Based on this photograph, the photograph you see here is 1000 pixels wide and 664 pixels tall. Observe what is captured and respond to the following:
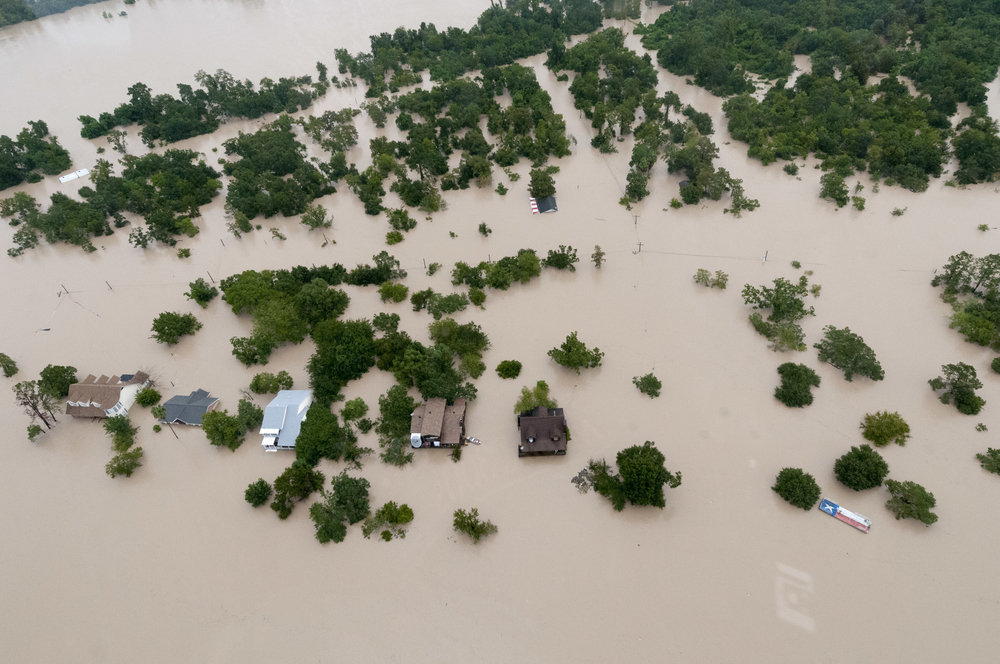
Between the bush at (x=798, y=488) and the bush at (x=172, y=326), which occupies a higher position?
the bush at (x=172, y=326)

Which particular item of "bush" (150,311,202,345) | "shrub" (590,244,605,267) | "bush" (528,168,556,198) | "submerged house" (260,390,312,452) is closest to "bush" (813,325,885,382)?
"shrub" (590,244,605,267)

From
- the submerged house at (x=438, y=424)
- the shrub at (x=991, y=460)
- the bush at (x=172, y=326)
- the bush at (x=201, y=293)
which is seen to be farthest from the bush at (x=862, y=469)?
the bush at (x=201, y=293)

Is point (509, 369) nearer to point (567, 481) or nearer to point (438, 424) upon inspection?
point (438, 424)

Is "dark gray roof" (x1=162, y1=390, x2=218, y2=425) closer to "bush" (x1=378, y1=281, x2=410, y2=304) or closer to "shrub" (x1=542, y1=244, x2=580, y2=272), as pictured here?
"bush" (x1=378, y1=281, x2=410, y2=304)

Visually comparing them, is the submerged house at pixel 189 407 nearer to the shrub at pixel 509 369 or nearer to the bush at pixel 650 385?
the shrub at pixel 509 369

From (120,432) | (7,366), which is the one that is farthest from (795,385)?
(7,366)
